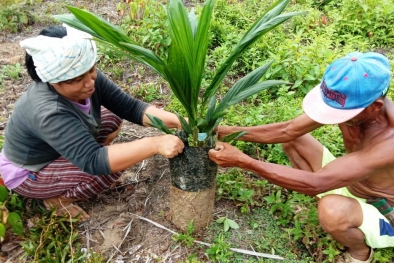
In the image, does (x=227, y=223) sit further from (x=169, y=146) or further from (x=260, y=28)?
(x=260, y=28)

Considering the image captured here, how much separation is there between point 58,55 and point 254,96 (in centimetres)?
180

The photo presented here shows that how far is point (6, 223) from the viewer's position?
2.14 meters

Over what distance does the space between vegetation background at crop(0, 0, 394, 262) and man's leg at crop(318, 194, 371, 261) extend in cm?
13

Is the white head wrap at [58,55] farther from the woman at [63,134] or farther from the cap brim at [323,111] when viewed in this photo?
the cap brim at [323,111]

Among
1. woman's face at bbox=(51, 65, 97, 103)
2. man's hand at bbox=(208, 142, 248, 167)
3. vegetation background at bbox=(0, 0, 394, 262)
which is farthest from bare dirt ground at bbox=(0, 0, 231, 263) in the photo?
woman's face at bbox=(51, 65, 97, 103)

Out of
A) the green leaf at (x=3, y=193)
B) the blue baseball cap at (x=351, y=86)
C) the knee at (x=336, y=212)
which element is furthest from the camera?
the green leaf at (x=3, y=193)

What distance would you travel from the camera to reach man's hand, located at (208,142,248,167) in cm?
187

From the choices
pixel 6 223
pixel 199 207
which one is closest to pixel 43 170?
pixel 6 223

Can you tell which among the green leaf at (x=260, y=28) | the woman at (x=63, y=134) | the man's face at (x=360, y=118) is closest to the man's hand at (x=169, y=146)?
the woman at (x=63, y=134)

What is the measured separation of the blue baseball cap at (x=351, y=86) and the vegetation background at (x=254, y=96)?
695 millimetres

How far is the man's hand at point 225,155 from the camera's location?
73.5 inches

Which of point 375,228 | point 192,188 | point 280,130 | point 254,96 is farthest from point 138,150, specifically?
point 254,96

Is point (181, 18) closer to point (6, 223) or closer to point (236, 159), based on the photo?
point (236, 159)

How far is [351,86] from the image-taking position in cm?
176
